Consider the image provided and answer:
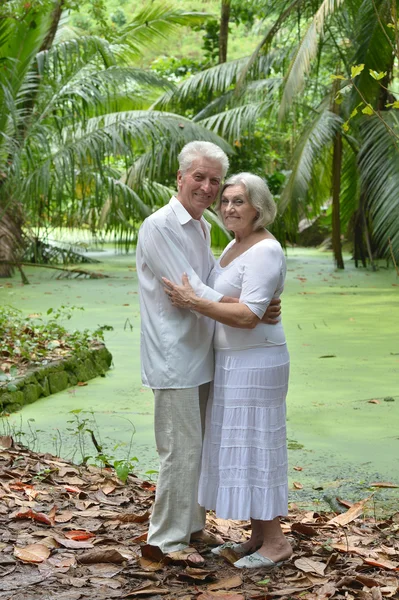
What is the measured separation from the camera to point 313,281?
46.9ft

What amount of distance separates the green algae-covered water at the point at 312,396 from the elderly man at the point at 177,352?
1.18 meters

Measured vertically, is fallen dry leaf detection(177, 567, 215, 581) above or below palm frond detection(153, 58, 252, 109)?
below

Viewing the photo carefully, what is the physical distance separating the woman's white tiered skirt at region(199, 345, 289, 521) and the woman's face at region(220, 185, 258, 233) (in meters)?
0.47

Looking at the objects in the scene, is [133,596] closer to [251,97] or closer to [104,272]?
[104,272]

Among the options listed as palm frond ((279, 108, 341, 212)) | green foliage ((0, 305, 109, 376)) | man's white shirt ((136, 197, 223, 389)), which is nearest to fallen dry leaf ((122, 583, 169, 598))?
man's white shirt ((136, 197, 223, 389))

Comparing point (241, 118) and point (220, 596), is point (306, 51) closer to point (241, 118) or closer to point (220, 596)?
point (241, 118)

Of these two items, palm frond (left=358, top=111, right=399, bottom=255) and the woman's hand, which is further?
palm frond (left=358, top=111, right=399, bottom=255)

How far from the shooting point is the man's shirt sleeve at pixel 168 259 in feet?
11.1

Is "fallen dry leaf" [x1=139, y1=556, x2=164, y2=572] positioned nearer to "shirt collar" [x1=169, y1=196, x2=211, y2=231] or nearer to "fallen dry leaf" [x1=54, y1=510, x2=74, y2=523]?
"fallen dry leaf" [x1=54, y1=510, x2=74, y2=523]

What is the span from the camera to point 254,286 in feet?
11.0

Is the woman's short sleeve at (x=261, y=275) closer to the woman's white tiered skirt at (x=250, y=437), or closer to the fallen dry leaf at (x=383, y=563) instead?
the woman's white tiered skirt at (x=250, y=437)

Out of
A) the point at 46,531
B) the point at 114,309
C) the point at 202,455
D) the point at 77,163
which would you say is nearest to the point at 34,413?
the point at 46,531

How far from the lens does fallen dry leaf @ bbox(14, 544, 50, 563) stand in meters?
3.41

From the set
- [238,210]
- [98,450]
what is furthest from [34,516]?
[238,210]
